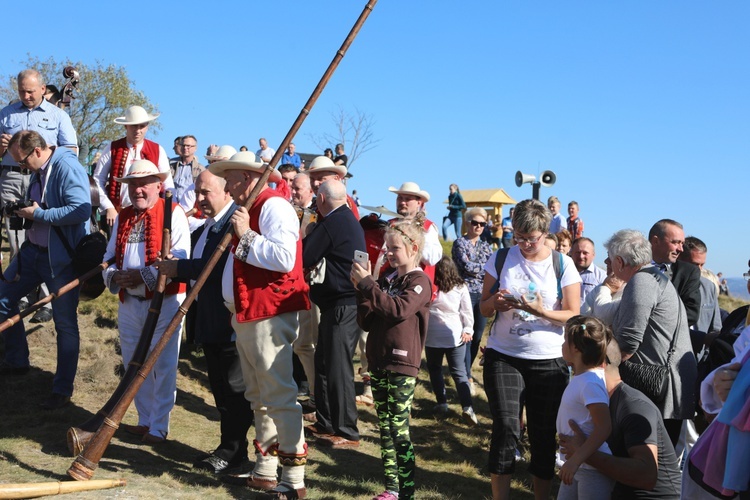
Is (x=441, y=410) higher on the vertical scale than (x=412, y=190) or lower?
lower

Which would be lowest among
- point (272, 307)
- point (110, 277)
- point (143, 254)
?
point (272, 307)

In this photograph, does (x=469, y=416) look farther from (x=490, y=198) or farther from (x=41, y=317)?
(x=490, y=198)

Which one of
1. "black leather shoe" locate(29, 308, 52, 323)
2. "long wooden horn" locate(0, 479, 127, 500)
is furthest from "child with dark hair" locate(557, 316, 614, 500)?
"black leather shoe" locate(29, 308, 52, 323)

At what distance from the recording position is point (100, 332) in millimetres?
8922

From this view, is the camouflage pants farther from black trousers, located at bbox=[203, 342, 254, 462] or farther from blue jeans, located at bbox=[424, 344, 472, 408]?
blue jeans, located at bbox=[424, 344, 472, 408]

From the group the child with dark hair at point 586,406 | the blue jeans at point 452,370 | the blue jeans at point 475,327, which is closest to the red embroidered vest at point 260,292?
the child with dark hair at point 586,406

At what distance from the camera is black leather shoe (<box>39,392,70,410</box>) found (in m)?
6.75

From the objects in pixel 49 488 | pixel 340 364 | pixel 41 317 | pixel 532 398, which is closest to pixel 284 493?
pixel 49 488

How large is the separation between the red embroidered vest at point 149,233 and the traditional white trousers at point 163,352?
0.08 metres

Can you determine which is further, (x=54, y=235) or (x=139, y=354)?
(x=54, y=235)

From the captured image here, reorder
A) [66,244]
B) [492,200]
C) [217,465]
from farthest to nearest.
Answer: [492,200]
[66,244]
[217,465]

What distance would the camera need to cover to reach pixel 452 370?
8102 millimetres

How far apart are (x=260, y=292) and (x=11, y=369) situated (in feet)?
11.7

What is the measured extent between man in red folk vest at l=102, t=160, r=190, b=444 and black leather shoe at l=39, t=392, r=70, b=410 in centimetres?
80
